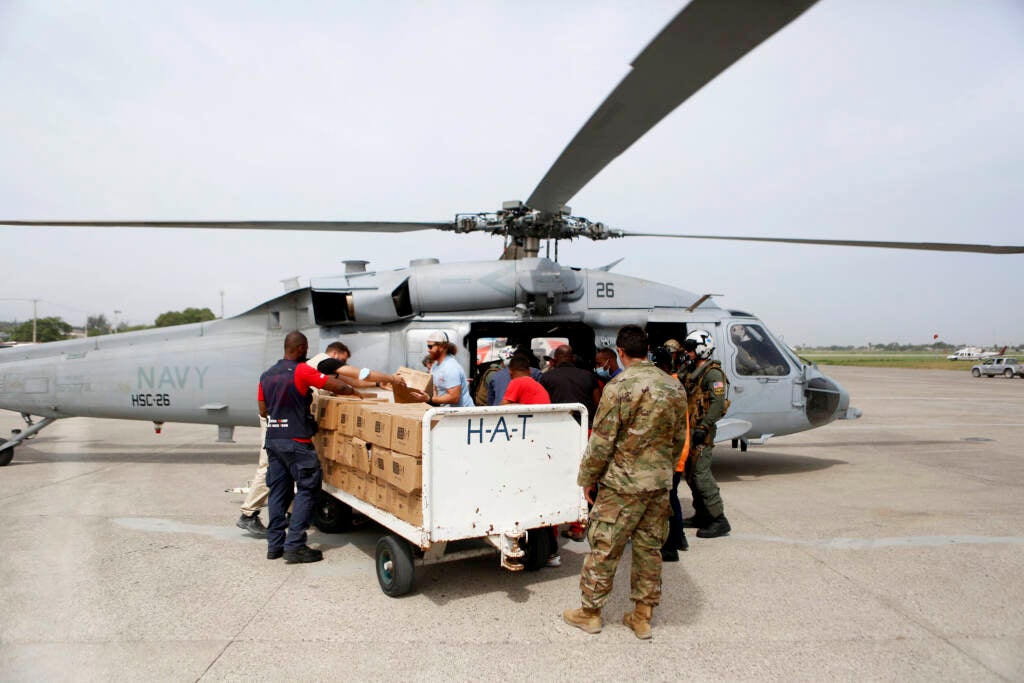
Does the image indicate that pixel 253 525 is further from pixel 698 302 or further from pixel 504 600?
pixel 698 302

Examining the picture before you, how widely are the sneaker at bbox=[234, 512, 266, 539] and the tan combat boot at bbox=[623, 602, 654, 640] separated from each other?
357cm

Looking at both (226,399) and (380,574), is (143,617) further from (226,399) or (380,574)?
(226,399)

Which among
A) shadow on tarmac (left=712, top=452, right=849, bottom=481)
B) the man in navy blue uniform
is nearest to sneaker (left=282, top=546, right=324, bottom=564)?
the man in navy blue uniform

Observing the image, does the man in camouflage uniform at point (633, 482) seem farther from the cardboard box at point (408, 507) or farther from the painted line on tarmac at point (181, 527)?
the painted line on tarmac at point (181, 527)

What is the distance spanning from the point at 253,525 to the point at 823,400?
7.54 meters

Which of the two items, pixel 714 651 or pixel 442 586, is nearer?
pixel 714 651

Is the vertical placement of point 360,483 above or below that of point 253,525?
above

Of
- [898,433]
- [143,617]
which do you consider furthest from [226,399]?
[898,433]

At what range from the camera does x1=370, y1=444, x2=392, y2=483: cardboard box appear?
14.0 feet

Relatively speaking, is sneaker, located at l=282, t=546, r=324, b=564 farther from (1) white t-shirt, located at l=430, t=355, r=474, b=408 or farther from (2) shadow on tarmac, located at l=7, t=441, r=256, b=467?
(2) shadow on tarmac, located at l=7, t=441, r=256, b=467

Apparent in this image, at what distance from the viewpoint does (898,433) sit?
13000 millimetres

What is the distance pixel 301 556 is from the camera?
4.97 meters

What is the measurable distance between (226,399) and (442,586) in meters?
5.20

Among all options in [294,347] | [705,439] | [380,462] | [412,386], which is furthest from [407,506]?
[705,439]
